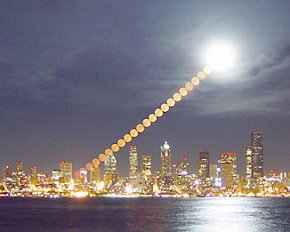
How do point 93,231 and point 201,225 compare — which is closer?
point 93,231

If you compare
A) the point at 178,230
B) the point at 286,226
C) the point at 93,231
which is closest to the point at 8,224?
the point at 93,231

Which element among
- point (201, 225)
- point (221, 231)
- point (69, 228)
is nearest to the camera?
point (221, 231)

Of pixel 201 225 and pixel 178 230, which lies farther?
pixel 201 225

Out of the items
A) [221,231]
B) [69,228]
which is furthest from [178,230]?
[69,228]

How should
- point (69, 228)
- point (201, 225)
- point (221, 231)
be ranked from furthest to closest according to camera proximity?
1. point (201, 225)
2. point (69, 228)
3. point (221, 231)

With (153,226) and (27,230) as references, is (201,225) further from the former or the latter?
(27,230)

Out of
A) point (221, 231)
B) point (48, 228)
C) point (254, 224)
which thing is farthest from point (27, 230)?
point (254, 224)

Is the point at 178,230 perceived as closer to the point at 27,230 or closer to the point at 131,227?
the point at 131,227
